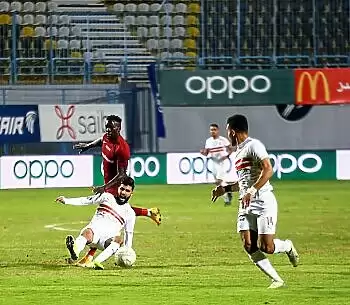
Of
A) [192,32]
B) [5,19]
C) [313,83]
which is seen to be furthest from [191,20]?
[5,19]

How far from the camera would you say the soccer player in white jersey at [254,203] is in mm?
11570

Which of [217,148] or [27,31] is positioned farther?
[27,31]

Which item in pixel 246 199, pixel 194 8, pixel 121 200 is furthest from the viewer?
pixel 194 8

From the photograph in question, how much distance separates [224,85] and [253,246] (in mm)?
21448

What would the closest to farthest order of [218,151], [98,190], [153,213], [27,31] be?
[98,190], [153,213], [218,151], [27,31]

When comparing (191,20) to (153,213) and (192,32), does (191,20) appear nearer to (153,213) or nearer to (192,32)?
(192,32)

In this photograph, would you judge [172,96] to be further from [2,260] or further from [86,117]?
[2,260]

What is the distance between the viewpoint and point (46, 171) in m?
31.1

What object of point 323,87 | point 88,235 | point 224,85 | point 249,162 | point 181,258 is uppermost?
point 249,162

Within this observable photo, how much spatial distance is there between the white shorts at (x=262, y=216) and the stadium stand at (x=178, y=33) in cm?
2239

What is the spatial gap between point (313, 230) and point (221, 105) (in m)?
13.7

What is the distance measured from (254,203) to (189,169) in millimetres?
20840

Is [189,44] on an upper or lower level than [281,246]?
upper

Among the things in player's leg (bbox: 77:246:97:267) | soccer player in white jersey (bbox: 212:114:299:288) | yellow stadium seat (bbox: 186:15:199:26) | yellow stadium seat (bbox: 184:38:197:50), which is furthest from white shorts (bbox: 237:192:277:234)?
yellow stadium seat (bbox: 186:15:199:26)
